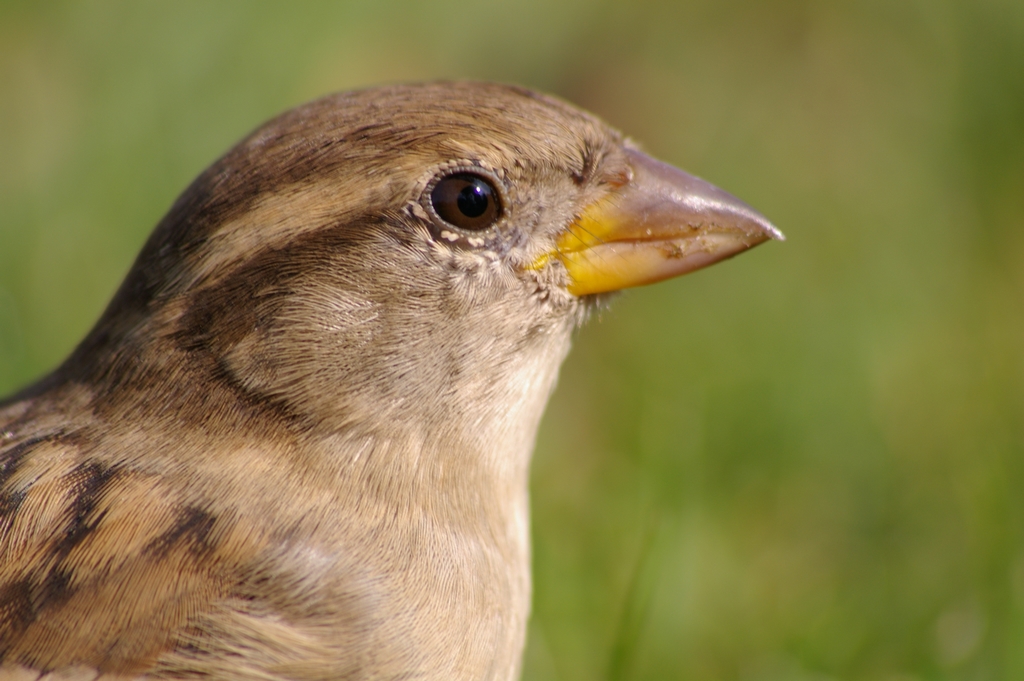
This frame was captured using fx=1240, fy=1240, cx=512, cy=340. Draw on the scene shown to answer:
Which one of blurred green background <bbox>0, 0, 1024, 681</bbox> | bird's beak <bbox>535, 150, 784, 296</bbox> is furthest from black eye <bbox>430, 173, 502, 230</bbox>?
blurred green background <bbox>0, 0, 1024, 681</bbox>

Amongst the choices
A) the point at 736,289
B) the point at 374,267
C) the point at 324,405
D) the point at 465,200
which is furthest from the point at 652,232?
the point at 736,289

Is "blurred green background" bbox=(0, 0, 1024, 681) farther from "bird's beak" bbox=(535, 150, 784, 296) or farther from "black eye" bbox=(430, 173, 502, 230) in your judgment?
"black eye" bbox=(430, 173, 502, 230)

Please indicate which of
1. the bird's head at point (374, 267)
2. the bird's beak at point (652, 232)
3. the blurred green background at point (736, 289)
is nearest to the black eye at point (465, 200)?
the bird's head at point (374, 267)

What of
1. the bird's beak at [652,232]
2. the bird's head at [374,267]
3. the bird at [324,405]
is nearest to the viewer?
the bird at [324,405]

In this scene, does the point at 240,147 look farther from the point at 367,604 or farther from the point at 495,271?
the point at 367,604

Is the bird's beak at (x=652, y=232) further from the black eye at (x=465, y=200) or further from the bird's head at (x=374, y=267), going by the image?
the black eye at (x=465, y=200)

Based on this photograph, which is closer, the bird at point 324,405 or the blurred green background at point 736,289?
the bird at point 324,405

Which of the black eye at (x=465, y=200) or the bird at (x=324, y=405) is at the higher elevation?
the black eye at (x=465, y=200)

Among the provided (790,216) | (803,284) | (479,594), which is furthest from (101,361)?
(790,216)
